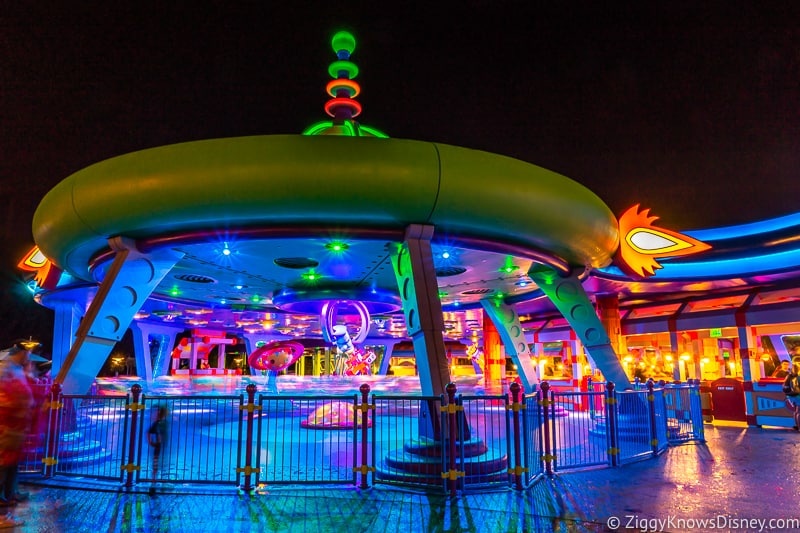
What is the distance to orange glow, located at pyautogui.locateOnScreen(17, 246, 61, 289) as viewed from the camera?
18.0 metres

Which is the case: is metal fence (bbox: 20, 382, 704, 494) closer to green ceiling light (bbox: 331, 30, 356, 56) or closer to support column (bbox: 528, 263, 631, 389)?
support column (bbox: 528, 263, 631, 389)

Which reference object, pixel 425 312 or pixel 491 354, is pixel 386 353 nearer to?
pixel 491 354

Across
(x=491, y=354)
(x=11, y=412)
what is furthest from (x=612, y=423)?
(x=491, y=354)

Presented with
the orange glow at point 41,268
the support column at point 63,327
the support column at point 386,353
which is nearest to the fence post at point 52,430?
the orange glow at point 41,268

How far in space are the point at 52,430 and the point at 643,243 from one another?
13303 millimetres

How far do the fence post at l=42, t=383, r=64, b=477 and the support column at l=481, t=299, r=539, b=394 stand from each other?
45.2ft

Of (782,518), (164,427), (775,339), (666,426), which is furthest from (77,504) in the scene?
(775,339)

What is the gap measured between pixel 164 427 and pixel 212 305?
14.2 metres

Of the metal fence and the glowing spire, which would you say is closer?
the metal fence

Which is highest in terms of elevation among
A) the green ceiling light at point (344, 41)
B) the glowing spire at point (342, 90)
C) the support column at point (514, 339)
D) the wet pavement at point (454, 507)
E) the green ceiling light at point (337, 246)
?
the green ceiling light at point (344, 41)

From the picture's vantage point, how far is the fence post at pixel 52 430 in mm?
7945

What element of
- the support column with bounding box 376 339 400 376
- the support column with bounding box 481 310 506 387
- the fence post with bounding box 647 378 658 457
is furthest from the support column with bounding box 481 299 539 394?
the support column with bounding box 376 339 400 376

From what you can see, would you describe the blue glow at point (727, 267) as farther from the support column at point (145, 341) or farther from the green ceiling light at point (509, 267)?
the support column at point (145, 341)

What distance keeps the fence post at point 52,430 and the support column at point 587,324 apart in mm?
9829
